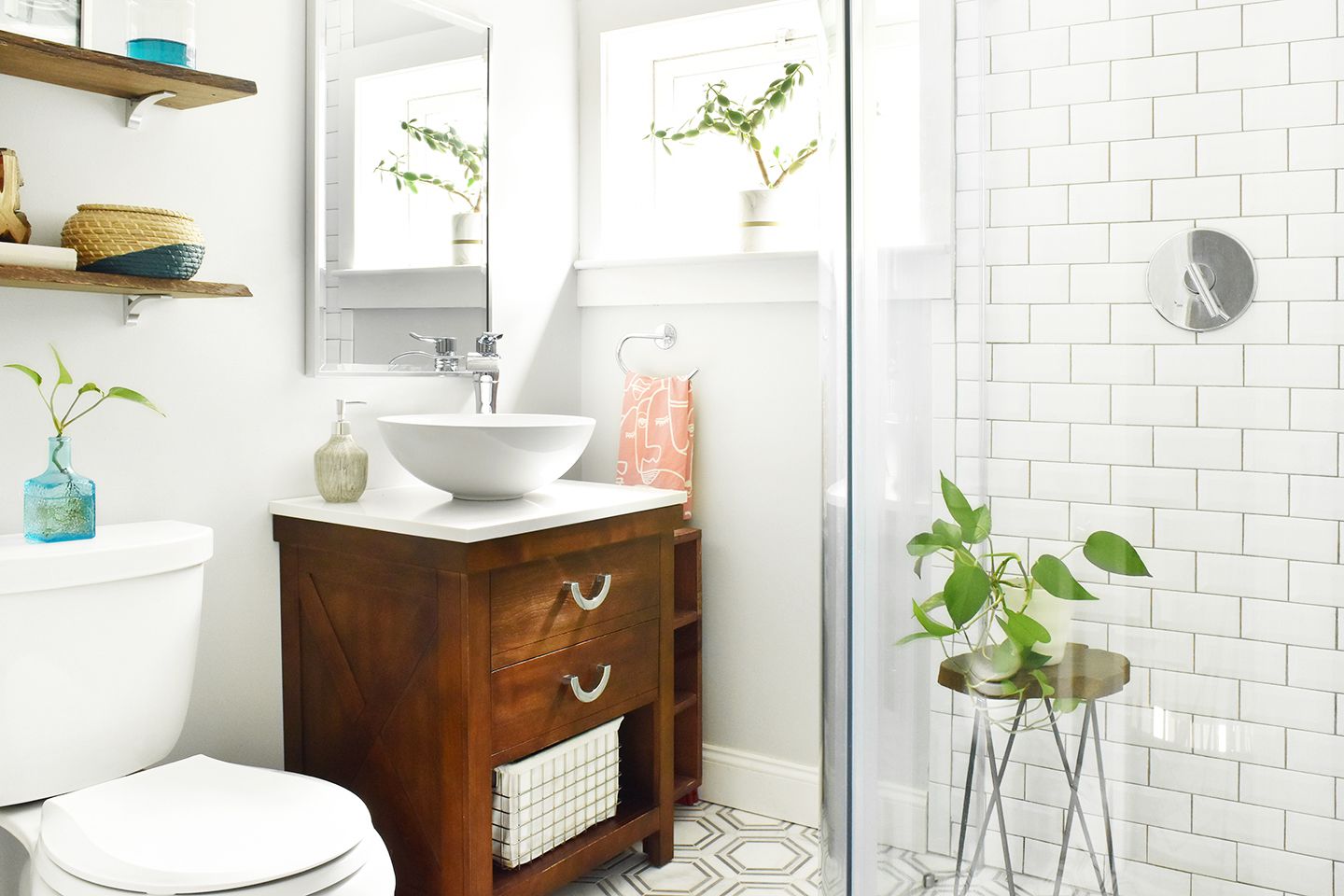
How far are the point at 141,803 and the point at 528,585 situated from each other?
0.68m

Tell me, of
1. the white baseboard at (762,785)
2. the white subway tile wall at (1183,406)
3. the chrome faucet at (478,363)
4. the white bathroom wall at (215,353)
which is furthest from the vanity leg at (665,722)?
the white subway tile wall at (1183,406)

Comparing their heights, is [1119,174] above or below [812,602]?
above

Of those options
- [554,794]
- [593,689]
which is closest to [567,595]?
[593,689]

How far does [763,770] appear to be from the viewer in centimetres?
239

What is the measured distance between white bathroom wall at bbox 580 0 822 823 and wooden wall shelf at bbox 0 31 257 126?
1.16 metres

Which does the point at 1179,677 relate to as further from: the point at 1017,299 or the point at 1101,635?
the point at 1017,299

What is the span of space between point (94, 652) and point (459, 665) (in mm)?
543

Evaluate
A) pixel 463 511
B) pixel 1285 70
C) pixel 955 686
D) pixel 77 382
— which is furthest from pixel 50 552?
pixel 1285 70

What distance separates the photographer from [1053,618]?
641mm

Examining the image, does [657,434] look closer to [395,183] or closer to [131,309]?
[395,183]

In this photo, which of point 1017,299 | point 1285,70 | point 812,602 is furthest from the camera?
point 812,602

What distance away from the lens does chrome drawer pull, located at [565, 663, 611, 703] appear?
72.5 inches

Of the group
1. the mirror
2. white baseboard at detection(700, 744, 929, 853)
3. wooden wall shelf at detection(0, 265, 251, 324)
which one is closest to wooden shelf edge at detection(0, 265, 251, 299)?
wooden wall shelf at detection(0, 265, 251, 324)

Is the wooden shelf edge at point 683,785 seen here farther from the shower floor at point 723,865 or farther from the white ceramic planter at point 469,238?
the white ceramic planter at point 469,238
